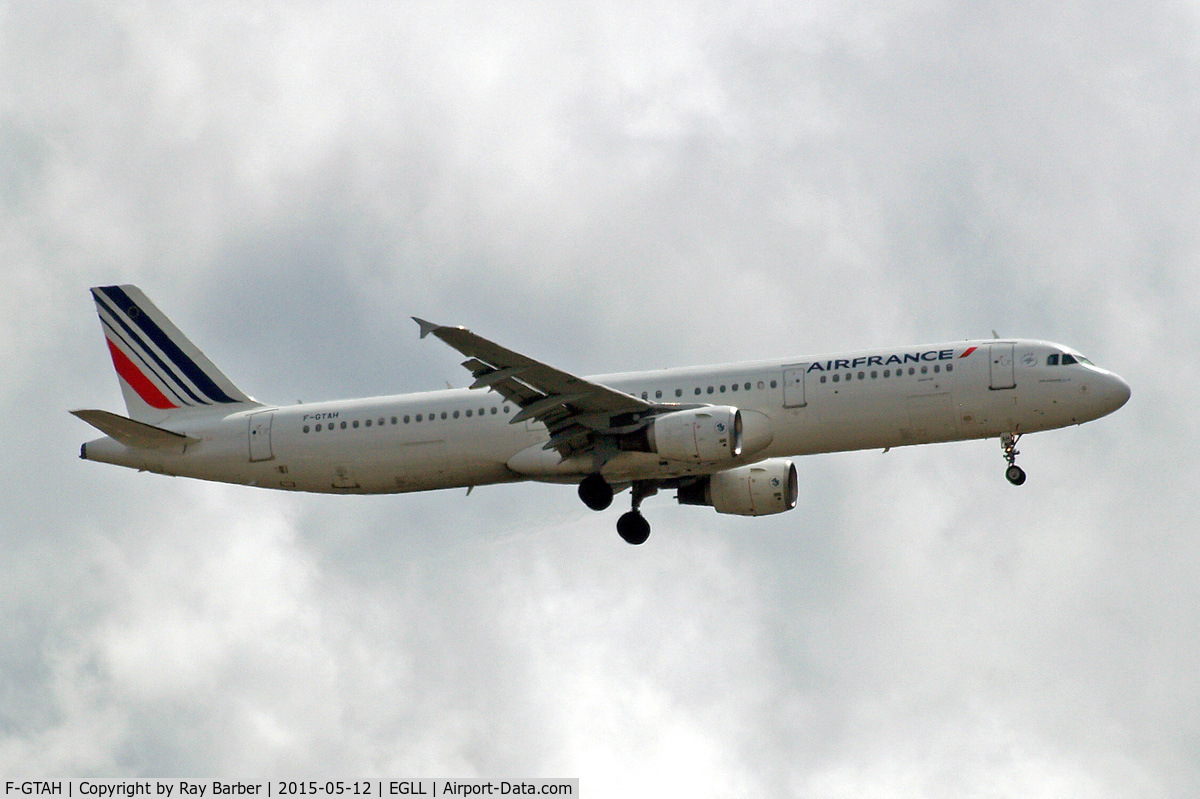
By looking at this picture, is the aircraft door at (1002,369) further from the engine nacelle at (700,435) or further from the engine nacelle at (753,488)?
the engine nacelle at (753,488)

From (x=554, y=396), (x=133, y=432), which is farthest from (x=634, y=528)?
(x=133, y=432)

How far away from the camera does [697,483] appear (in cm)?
4725

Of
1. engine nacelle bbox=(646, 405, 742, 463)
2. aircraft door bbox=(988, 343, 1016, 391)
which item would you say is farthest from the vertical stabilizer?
aircraft door bbox=(988, 343, 1016, 391)

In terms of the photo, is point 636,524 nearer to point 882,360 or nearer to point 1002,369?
point 882,360

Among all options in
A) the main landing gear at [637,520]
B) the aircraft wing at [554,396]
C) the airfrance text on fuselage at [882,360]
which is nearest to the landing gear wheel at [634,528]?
the main landing gear at [637,520]

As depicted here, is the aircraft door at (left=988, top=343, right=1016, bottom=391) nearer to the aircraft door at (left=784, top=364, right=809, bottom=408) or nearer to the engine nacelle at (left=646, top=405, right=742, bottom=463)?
the aircraft door at (left=784, top=364, right=809, bottom=408)

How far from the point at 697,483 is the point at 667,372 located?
5.21 m

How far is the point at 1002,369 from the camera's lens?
40.6 meters

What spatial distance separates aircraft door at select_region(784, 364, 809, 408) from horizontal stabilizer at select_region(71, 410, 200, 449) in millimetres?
17572

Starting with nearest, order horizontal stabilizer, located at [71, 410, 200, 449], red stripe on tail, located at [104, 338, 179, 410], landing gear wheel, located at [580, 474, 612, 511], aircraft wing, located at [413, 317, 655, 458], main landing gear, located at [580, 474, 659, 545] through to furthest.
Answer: aircraft wing, located at [413, 317, 655, 458] < landing gear wheel, located at [580, 474, 612, 511] < horizontal stabilizer, located at [71, 410, 200, 449] < main landing gear, located at [580, 474, 659, 545] < red stripe on tail, located at [104, 338, 179, 410]

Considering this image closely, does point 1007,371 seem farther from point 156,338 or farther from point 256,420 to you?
point 156,338

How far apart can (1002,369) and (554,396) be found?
11.6 meters

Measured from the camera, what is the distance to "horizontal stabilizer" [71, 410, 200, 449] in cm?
4384

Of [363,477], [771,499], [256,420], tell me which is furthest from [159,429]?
[771,499]
